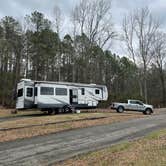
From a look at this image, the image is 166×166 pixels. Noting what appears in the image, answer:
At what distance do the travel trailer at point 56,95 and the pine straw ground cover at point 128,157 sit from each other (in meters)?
16.2

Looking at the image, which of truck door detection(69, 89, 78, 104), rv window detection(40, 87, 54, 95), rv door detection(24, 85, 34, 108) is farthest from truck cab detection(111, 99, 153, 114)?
rv door detection(24, 85, 34, 108)

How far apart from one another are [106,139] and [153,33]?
44441 mm

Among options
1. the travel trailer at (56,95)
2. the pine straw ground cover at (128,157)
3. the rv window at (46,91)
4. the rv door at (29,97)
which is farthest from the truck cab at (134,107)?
the pine straw ground cover at (128,157)

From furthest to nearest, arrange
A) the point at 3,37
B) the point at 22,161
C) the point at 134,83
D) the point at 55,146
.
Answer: the point at 134,83
the point at 3,37
the point at 55,146
the point at 22,161

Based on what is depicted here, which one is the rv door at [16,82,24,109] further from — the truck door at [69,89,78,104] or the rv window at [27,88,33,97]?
the truck door at [69,89,78,104]

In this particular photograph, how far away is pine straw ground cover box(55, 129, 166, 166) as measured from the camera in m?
8.35

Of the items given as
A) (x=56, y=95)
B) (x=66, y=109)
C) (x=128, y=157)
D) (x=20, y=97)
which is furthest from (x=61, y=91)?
(x=128, y=157)

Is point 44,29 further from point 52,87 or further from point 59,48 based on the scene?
point 52,87

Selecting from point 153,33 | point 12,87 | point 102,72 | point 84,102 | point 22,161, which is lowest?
point 22,161

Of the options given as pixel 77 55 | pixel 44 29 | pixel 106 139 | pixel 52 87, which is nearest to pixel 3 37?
pixel 44 29

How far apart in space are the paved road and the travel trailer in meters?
10.8

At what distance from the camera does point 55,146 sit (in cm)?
1184

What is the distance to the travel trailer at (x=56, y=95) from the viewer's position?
2619 centimetres

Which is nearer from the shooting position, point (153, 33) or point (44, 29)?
point (44, 29)
